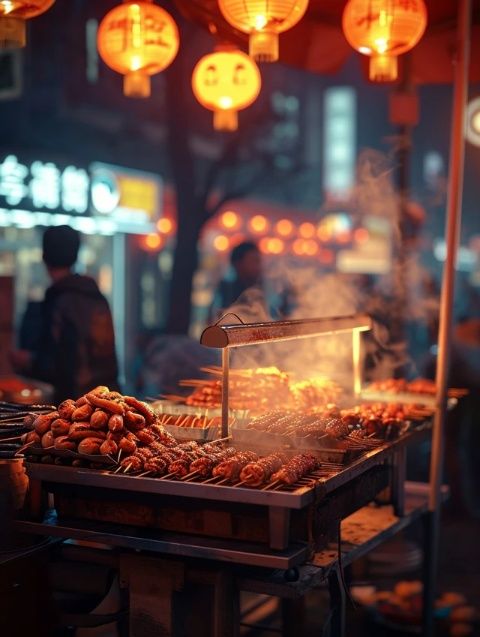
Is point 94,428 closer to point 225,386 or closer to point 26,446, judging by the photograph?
point 26,446

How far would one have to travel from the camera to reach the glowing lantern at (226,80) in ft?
20.4

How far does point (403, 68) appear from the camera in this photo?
7441 millimetres

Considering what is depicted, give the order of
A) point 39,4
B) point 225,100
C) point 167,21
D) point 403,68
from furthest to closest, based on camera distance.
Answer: point 403,68 → point 225,100 → point 167,21 → point 39,4

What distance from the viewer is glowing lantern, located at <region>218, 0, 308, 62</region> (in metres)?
4.84

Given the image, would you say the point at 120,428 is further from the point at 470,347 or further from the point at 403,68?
the point at 470,347

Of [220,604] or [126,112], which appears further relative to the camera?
[126,112]

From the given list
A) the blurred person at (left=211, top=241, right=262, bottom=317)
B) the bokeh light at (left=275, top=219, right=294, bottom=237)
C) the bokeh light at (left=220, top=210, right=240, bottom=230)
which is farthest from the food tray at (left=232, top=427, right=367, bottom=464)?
the bokeh light at (left=275, top=219, right=294, bottom=237)

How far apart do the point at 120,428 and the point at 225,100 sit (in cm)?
323

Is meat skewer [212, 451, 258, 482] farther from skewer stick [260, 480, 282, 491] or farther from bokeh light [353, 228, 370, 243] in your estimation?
bokeh light [353, 228, 370, 243]

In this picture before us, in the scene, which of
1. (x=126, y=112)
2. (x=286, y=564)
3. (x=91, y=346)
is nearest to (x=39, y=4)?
(x=91, y=346)

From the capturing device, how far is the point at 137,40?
536cm

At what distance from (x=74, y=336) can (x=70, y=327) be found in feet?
0.25

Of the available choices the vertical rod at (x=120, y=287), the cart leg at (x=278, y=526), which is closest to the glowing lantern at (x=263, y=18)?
the cart leg at (x=278, y=526)

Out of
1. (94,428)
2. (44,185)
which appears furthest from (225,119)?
(44,185)
